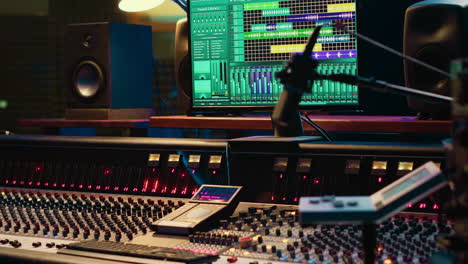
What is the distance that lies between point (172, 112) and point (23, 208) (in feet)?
4.58

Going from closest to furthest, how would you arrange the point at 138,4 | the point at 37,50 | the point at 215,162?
the point at 215,162 < the point at 138,4 < the point at 37,50

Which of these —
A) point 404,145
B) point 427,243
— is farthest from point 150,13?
point 427,243

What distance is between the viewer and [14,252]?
146cm

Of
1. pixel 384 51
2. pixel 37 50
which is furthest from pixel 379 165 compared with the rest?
pixel 37 50

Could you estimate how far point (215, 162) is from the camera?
1860 mm

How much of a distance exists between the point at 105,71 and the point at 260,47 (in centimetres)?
94

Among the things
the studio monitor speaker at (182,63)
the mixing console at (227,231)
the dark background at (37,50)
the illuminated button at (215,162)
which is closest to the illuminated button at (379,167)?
the mixing console at (227,231)

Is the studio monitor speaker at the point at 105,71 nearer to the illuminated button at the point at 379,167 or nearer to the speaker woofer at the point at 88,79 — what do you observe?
the speaker woofer at the point at 88,79

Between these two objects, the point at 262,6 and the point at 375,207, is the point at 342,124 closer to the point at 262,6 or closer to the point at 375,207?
the point at 262,6

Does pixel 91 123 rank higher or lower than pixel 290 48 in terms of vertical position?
lower

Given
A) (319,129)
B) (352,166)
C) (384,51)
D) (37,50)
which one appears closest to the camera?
(352,166)

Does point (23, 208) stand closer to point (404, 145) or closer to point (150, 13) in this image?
point (404, 145)

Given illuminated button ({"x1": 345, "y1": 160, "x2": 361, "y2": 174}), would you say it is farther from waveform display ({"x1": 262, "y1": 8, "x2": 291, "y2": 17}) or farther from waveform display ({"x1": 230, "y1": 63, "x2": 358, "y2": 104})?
waveform display ({"x1": 262, "y1": 8, "x2": 291, "y2": 17})

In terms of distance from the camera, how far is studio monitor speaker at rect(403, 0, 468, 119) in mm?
1830
